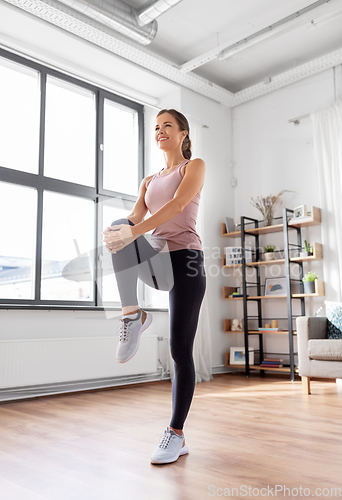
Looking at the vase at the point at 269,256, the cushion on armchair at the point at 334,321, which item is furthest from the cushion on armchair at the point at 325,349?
the vase at the point at 269,256

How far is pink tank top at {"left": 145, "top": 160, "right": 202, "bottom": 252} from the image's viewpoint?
174 cm

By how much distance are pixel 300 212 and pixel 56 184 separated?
2.51m

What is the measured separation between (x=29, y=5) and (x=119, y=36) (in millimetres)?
880

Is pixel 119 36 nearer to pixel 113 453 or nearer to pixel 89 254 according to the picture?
pixel 89 254

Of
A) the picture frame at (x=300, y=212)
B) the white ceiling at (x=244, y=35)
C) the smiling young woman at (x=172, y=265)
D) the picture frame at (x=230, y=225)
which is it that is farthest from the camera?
the picture frame at (x=230, y=225)

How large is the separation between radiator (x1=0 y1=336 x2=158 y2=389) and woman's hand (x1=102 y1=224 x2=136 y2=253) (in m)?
2.30

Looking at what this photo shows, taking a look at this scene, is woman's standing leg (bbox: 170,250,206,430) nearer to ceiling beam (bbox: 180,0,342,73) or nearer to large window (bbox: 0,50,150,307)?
large window (bbox: 0,50,150,307)

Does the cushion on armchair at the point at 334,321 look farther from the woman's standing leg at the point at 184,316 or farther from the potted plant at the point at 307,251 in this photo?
the woman's standing leg at the point at 184,316

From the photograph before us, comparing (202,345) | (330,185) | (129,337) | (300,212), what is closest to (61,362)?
(202,345)

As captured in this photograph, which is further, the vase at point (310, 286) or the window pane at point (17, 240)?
the vase at point (310, 286)

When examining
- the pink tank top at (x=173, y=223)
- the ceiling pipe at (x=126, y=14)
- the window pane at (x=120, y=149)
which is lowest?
the pink tank top at (x=173, y=223)

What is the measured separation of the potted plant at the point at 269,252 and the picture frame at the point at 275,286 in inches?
10.5

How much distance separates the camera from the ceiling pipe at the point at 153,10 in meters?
3.67

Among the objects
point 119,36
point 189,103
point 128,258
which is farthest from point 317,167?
point 128,258
